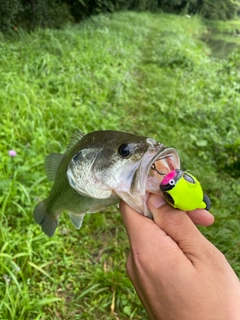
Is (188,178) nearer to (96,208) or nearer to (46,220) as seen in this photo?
(96,208)

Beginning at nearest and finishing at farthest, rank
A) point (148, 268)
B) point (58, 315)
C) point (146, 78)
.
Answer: point (148, 268)
point (58, 315)
point (146, 78)

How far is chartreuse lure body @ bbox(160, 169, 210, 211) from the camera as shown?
1.21m

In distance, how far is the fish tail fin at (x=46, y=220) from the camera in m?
2.16

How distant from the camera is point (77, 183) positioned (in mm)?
1533

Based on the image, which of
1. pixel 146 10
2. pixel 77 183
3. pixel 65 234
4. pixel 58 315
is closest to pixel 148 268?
pixel 77 183

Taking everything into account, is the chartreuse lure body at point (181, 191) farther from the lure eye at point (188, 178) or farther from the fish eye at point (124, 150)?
the fish eye at point (124, 150)

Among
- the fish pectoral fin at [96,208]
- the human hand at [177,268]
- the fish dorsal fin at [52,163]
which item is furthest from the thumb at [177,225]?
the fish dorsal fin at [52,163]

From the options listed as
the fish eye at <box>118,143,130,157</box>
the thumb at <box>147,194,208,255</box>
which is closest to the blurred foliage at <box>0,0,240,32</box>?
the fish eye at <box>118,143,130,157</box>

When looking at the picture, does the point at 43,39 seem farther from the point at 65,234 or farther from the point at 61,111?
the point at 65,234

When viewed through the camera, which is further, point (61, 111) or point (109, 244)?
point (61, 111)

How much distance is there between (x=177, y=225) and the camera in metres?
1.24

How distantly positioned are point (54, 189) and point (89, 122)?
108 inches

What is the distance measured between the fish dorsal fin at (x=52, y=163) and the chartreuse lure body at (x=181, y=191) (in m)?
0.90

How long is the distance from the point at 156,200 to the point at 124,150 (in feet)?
0.83
